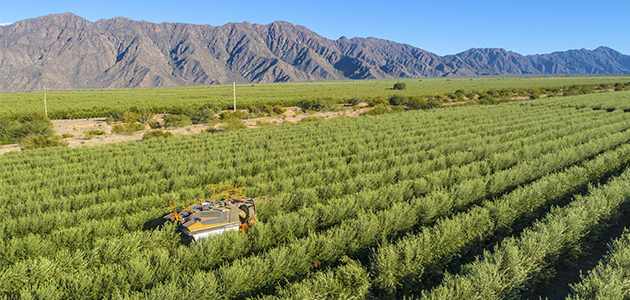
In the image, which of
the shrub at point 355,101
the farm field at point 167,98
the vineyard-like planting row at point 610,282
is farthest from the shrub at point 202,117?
the vineyard-like planting row at point 610,282

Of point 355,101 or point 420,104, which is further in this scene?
point 355,101

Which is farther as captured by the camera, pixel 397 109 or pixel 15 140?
pixel 397 109

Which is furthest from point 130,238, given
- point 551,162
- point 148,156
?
point 551,162

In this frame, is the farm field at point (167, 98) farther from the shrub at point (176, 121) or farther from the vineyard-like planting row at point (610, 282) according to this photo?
the vineyard-like planting row at point (610, 282)

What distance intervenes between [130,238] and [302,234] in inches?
116

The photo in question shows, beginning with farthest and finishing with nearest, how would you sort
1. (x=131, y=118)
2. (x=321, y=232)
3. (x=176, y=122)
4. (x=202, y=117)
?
(x=202, y=117), (x=131, y=118), (x=176, y=122), (x=321, y=232)

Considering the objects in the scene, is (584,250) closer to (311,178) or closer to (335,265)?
(335,265)

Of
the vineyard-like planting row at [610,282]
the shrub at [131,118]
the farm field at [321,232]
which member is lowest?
the shrub at [131,118]

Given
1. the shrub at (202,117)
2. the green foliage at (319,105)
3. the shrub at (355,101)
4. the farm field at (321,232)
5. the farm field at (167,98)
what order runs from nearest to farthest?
the farm field at (321,232) → the shrub at (202,117) → the green foliage at (319,105) → the farm field at (167,98) → the shrub at (355,101)

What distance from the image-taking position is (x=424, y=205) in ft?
22.6

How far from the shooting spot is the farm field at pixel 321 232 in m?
4.43

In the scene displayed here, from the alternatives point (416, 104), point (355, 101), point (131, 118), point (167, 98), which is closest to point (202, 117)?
point (131, 118)

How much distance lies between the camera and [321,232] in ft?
20.4

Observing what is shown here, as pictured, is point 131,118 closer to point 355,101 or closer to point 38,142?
point 38,142
